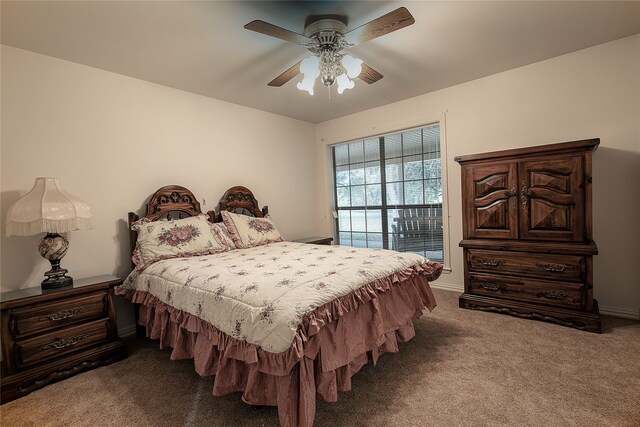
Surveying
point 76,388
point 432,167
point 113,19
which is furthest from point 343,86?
point 76,388

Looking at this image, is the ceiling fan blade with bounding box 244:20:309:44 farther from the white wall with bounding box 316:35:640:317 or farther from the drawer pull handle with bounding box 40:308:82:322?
the white wall with bounding box 316:35:640:317

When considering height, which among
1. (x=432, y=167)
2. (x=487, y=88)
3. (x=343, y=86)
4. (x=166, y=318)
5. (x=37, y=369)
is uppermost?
(x=487, y=88)

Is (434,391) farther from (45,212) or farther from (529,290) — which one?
(45,212)

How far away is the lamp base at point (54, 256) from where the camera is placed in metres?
2.16

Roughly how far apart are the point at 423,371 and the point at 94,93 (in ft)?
11.4

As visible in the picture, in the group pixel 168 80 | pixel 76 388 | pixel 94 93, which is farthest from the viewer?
pixel 168 80

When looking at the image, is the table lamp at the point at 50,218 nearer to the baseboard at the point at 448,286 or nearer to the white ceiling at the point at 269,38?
the white ceiling at the point at 269,38

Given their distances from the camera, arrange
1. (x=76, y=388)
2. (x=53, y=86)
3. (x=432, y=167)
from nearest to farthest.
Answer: (x=76, y=388), (x=53, y=86), (x=432, y=167)

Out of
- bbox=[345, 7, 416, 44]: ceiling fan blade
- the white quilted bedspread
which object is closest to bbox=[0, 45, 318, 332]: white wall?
the white quilted bedspread

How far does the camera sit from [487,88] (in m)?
3.28

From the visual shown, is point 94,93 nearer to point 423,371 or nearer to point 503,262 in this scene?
point 423,371

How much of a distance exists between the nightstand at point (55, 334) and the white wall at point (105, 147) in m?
0.40

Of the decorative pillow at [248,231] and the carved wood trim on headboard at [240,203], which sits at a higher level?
the carved wood trim on headboard at [240,203]

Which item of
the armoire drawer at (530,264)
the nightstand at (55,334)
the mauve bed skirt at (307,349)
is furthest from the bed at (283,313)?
the armoire drawer at (530,264)
